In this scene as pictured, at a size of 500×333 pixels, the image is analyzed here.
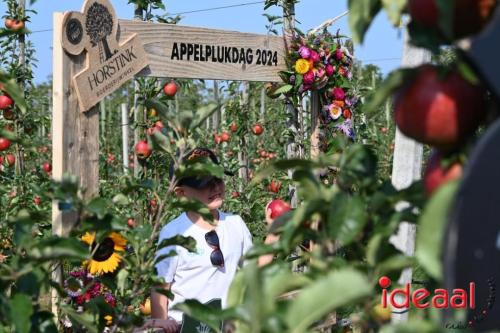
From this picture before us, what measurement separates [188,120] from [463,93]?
704mm

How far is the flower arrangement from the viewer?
3.89 meters

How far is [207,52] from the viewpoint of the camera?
3473mm

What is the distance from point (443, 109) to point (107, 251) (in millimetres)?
1005

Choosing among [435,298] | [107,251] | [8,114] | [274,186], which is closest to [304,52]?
[274,186]

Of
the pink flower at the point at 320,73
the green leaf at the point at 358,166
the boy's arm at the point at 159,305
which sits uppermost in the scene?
the pink flower at the point at 320,73

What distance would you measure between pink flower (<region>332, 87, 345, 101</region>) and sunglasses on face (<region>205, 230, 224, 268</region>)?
158 cm

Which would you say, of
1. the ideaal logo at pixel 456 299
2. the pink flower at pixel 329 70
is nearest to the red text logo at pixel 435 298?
the ideaal logo at pixel 456 299

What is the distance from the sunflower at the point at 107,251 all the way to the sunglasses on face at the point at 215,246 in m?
0.47

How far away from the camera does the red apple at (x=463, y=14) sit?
83cm

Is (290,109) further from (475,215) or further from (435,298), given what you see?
(475,215)

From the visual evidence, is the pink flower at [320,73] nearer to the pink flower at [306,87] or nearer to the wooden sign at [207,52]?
the pink flower at [306,87]

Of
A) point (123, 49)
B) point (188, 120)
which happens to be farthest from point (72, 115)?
point (188, 120)

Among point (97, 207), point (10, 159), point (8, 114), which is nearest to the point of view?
point (97, 207)

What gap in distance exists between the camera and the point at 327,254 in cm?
105
